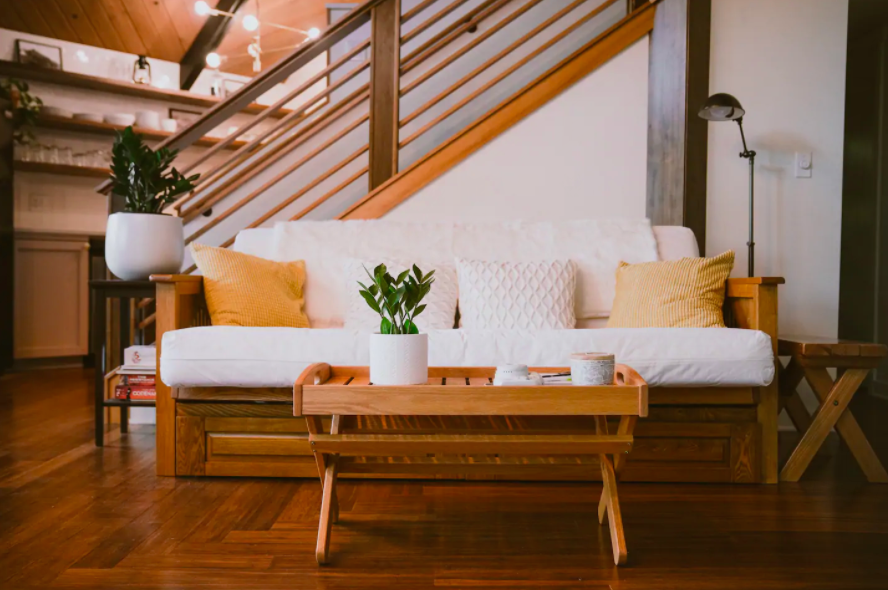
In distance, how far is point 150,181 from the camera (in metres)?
2.71

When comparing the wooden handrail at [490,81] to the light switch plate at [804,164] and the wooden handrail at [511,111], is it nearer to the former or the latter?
the wooden handrail at [511,111]

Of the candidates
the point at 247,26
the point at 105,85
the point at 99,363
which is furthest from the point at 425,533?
the point at 105,85

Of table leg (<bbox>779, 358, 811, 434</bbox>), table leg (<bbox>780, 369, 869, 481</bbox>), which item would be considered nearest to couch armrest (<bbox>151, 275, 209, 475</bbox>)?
table leg (<bbox>780, 369, 869, 481</bbox>)

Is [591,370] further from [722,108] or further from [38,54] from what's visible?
[38,54]

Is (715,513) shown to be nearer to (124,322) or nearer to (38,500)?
(38,500)

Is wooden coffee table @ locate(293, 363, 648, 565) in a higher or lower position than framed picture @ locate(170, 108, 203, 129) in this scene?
lower

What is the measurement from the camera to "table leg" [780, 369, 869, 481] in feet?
7.27

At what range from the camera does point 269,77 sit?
10.4ft

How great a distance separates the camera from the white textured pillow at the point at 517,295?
255 cm

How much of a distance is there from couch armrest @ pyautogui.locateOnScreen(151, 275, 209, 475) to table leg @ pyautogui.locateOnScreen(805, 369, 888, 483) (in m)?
2.12

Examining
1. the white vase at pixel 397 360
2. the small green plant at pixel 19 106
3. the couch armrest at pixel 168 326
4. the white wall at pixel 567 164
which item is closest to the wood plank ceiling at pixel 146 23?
the small green plant at pixel 19 106

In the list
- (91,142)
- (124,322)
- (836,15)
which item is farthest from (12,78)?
(836,15)

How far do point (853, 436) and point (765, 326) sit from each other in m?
0.47

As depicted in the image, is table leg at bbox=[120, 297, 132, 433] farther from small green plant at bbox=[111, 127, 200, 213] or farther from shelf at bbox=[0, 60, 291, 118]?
shelf at bbox=[0, 60, 291, 118]
